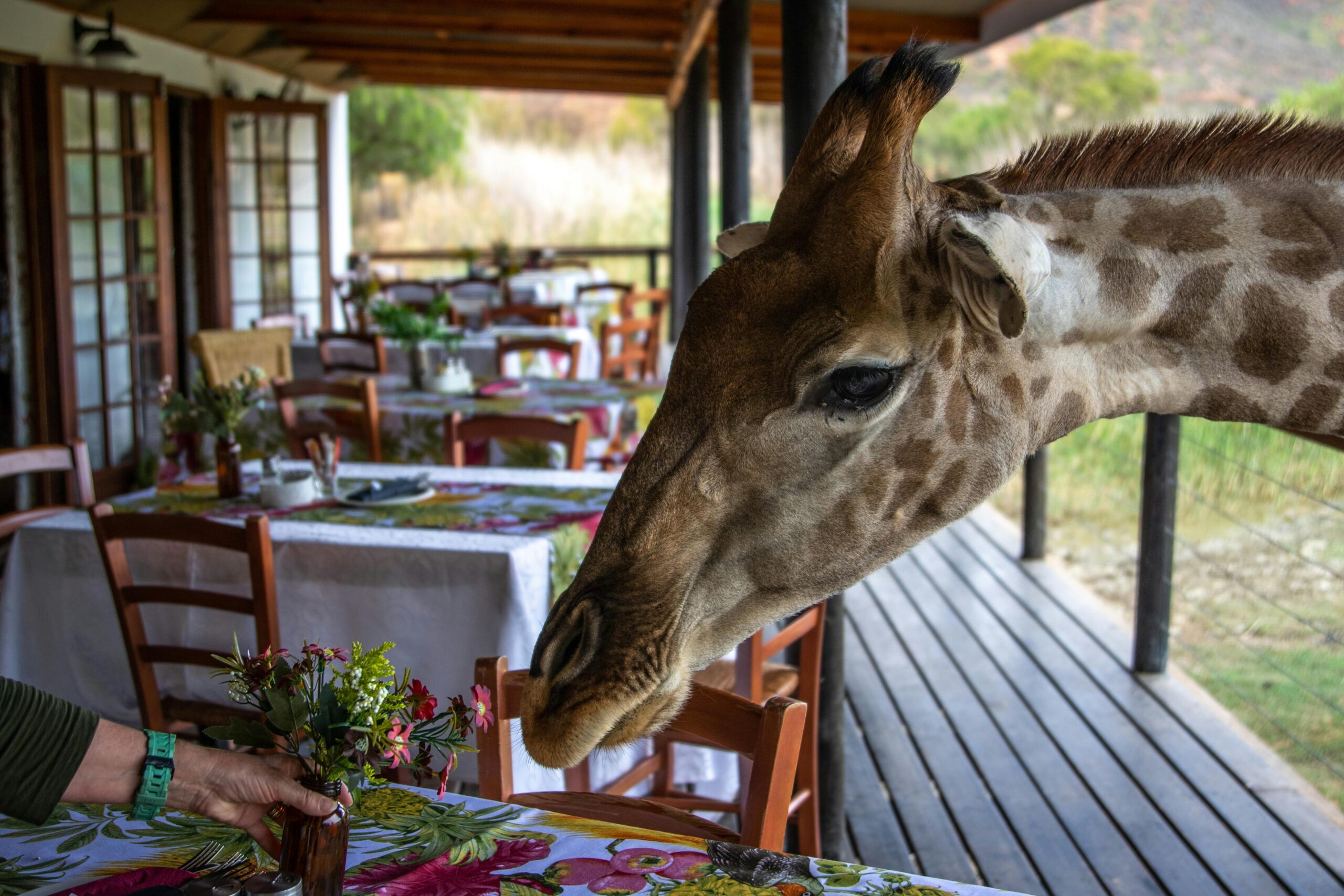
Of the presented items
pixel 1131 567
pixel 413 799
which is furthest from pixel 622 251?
pixel 413 799

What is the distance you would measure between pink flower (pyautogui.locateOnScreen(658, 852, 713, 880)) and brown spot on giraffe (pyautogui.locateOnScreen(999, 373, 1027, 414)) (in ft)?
1.99

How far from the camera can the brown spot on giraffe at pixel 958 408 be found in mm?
1202

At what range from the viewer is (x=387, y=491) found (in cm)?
292

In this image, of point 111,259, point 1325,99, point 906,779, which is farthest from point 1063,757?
point 1325,99

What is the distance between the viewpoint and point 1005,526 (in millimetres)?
5637

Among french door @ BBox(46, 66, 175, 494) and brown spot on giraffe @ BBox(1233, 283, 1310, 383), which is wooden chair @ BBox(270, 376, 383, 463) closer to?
french door @ BBox(46, 66, 175, 494)

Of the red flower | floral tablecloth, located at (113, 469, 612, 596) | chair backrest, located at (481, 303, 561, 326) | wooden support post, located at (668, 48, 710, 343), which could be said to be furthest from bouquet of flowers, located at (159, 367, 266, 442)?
wooden support post, located at (668, 48, 710, 343)

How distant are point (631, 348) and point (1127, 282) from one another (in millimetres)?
5332

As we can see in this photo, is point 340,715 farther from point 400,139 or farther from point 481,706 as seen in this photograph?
point 400,139

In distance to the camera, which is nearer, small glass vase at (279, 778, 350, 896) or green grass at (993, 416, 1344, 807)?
small glass vase at (279, 778, 350, 896)

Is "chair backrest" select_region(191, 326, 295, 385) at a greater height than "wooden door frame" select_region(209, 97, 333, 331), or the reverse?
"wooden door frame" select_region(209, 97, 333, 331)

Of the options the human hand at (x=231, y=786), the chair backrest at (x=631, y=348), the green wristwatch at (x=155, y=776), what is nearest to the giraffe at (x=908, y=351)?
the human hand at (x=231, y=786)

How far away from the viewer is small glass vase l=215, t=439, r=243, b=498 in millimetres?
2953

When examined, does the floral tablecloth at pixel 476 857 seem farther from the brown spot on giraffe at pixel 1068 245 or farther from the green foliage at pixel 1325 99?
the green foliage at pixel 1325 99
